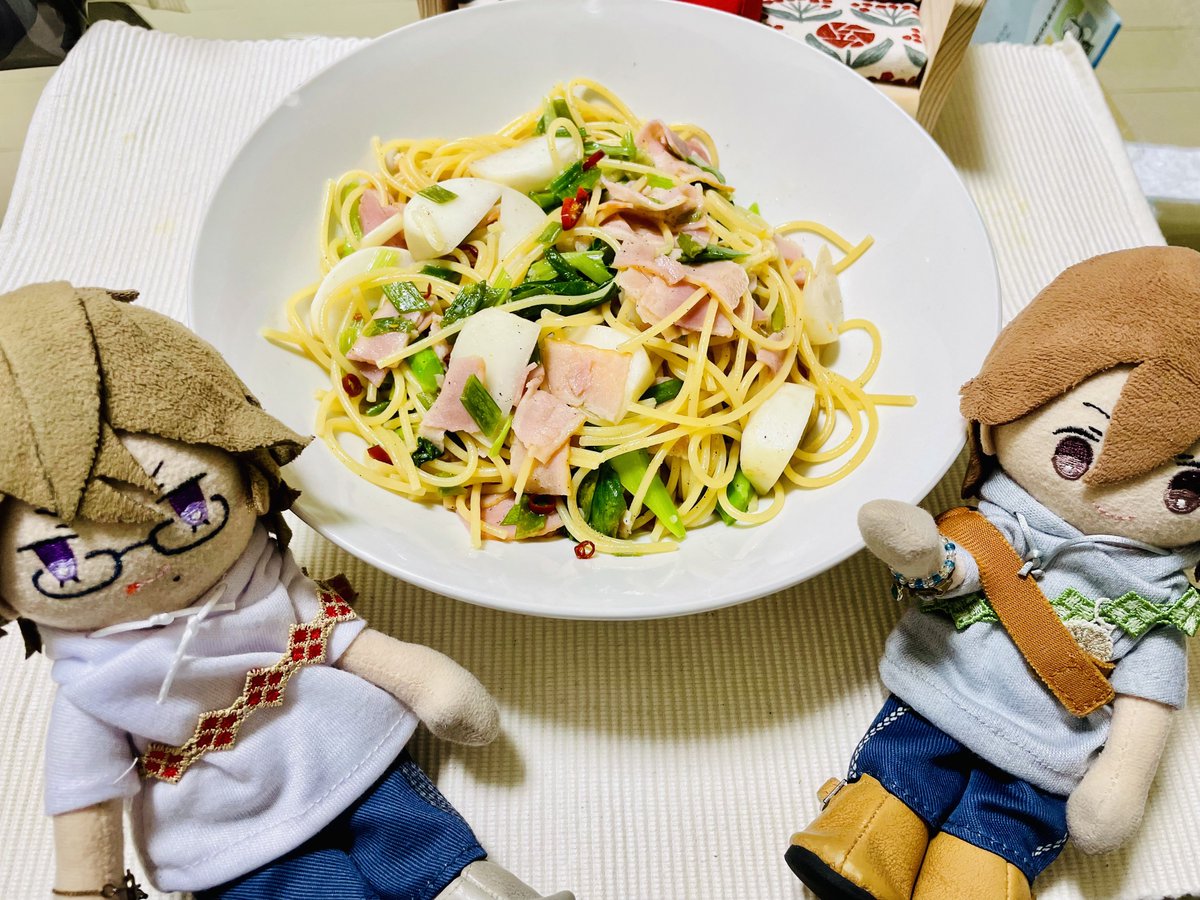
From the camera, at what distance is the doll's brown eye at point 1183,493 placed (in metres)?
1.09

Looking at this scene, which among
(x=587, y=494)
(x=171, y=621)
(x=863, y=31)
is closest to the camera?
(x=171, y=621)

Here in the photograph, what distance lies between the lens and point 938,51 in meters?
1.93

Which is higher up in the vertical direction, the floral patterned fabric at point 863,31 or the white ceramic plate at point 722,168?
the floral patterned fabric at point 863,31

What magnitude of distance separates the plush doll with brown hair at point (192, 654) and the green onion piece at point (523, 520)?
0.26 metres

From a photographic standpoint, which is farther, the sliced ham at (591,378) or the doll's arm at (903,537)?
the sliced ham at (591,378)

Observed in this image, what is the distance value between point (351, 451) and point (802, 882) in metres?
1.05

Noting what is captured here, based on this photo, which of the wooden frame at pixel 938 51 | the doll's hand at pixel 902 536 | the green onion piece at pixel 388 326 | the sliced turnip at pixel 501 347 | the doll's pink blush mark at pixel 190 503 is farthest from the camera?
the wooden frame at pixel 938 51

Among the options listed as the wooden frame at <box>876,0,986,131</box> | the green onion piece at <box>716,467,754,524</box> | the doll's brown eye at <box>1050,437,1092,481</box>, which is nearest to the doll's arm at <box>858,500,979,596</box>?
the doll's brown eye at <box>1050,437,1092,481</box>

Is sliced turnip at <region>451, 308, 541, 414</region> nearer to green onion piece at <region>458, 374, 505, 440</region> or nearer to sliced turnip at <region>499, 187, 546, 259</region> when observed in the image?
green onion piece at <region>458, 374, 505, 440</region>

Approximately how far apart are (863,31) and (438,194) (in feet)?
4.10

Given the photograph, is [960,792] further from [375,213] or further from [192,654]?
[375,213]

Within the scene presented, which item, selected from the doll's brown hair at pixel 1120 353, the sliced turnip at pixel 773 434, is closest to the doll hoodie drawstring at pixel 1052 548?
the doll's brown hair at pixel 1120 353

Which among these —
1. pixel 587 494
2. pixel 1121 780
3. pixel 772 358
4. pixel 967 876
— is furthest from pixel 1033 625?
pixel 587 494

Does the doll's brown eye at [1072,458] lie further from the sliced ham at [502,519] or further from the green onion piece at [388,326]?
the green onion piece at [388,326]
